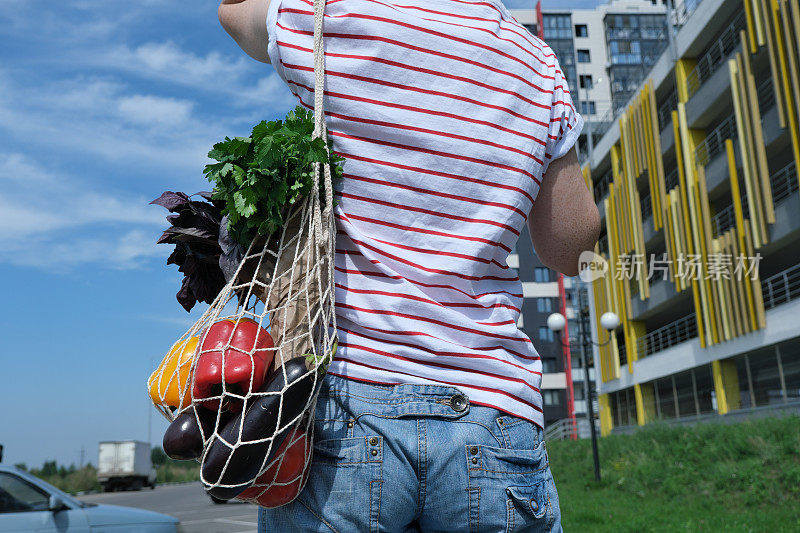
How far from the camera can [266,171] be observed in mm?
1169

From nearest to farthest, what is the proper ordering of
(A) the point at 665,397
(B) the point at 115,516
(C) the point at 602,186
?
(B) the point at 115,516
(A) the point at 665,397
(C) the point at 602,186

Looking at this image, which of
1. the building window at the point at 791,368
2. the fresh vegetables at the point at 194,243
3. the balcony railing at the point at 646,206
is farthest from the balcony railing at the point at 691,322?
the fresh vegetables at the point at 194,243

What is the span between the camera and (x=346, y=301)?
1.19 m

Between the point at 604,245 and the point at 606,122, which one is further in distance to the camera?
the point at 604,245

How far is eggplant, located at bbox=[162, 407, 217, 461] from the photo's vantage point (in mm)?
1036

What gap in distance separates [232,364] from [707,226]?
25759mm

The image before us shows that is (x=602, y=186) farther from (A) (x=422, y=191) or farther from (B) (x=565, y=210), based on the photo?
(A) (x=422, y=191)

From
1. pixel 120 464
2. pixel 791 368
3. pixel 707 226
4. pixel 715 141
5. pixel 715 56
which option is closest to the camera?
pixel 791 368

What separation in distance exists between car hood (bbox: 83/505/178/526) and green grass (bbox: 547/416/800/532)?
5817 millimetres

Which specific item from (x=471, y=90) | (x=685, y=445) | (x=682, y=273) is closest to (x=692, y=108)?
(x=682, y=273)

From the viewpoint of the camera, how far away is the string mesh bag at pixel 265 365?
103cm

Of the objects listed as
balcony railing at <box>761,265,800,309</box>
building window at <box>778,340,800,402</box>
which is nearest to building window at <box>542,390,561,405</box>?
balcony railing at <box>761,265,800,309</box>

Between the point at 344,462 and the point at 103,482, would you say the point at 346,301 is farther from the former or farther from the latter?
the point at 103,482

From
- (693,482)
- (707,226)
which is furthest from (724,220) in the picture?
(693,482)
